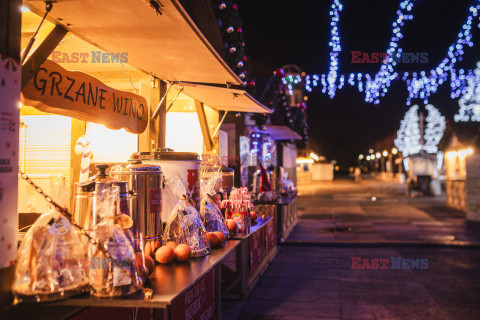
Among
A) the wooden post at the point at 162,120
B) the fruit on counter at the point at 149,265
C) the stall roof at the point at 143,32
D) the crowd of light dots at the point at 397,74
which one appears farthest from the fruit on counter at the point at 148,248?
the crowd of light dots at the point at 397,74

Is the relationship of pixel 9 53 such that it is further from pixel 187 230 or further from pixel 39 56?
pixel 187 230

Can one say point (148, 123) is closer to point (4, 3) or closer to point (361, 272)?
point (4, 3)

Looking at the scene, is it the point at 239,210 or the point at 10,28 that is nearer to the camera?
the point at 10,28

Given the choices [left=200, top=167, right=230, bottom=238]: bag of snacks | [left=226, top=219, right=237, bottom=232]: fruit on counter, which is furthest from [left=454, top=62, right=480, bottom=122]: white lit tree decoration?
[left=200, top=167, right=230, bottom=238]: bag of snacks

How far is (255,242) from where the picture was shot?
6.15 meters

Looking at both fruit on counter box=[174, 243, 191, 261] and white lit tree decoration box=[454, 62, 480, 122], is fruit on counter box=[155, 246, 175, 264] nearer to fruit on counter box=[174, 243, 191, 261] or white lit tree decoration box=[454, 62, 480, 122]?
fruit on counter box=[174, 243, 191, 261]

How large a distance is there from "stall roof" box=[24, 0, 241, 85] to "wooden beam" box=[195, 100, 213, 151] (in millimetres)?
2642

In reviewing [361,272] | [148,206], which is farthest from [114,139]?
[361,272]

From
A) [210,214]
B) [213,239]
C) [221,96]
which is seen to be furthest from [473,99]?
[213,239]

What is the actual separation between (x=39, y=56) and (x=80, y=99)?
726 millimetres

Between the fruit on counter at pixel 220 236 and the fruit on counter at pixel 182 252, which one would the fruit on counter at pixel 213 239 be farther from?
the fruit on counter at pixel 182 252

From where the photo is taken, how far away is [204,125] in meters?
7.51

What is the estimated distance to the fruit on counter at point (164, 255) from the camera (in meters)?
2.81

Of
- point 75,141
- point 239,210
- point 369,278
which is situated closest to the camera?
point 239,210
